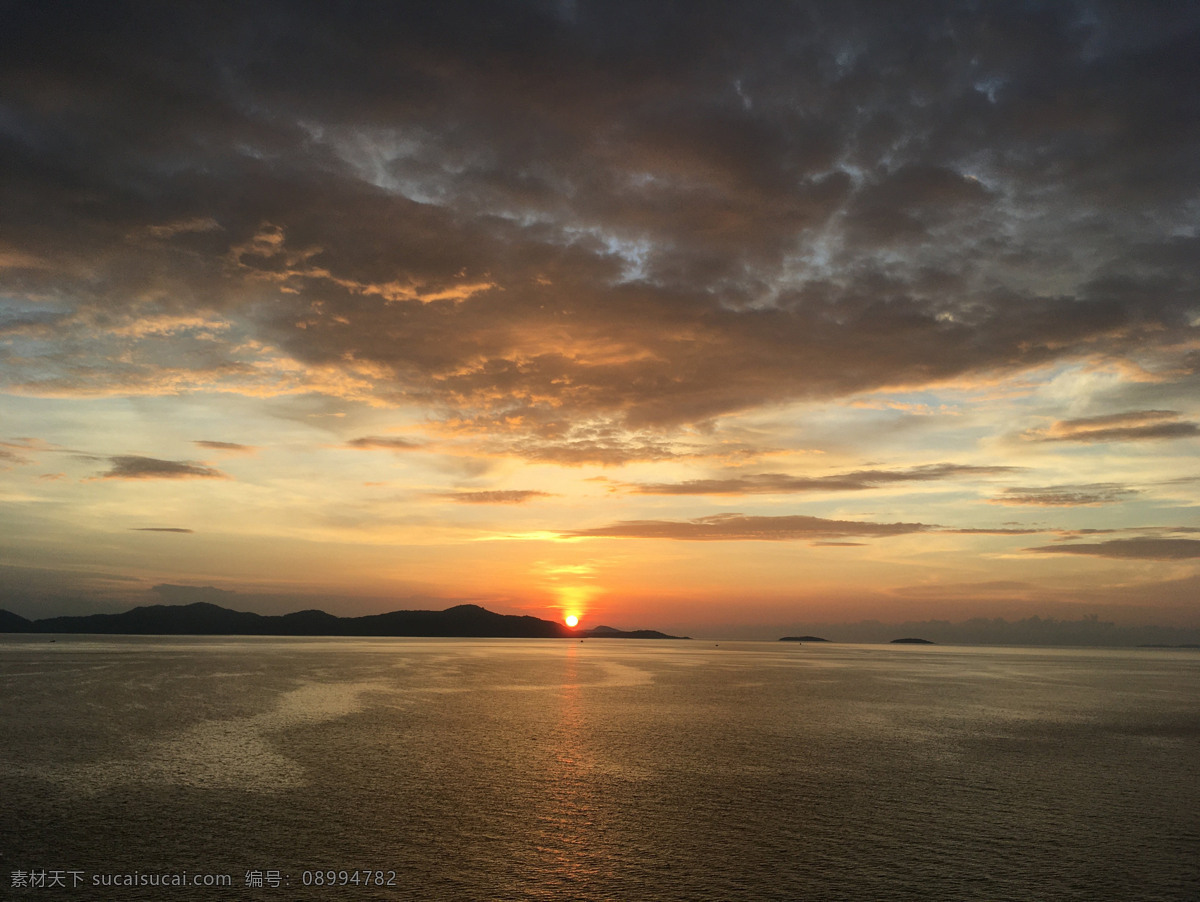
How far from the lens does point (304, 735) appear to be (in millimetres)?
33844

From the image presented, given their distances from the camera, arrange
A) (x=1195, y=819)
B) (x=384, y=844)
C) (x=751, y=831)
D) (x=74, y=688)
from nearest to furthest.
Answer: (x=384, y=844)
(x=751, y=831)
(x=1195, y=819)
(x=74, y=688)

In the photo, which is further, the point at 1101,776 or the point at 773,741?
the point at 773,741

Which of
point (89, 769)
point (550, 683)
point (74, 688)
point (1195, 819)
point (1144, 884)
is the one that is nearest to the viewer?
point (1144, 884)

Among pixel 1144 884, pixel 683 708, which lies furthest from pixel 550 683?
pixel 1144 884

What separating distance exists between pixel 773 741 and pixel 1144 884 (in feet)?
62.9

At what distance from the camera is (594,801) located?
22812 millimetres

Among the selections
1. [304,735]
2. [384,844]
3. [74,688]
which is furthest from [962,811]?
[74,688]

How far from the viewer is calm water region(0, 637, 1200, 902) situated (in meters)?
16.2

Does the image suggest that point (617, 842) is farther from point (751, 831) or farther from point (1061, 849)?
point (1061, 849)

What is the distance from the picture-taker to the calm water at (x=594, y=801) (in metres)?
16.2

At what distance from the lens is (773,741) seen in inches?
1357

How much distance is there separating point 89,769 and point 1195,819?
3471cm

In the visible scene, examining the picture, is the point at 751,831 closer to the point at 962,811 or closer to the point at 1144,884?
the point at 962,811

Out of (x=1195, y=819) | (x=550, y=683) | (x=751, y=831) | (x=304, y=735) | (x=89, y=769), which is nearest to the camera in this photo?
(x=751, y=831)
